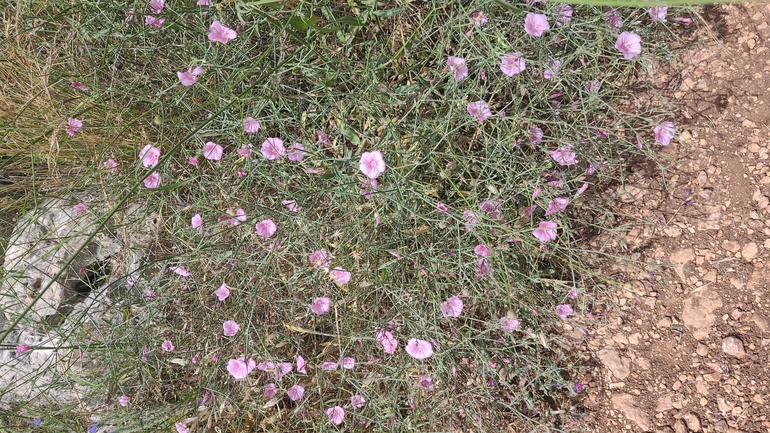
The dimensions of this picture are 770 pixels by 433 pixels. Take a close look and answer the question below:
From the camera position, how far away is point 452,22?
1.87 m

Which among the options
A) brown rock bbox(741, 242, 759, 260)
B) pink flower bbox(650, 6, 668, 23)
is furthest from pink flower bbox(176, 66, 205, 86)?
brown rock bbox(741, 242, 759, 260)

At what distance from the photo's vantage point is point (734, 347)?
6.66ft

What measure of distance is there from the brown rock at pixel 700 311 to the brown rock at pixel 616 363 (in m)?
0.27

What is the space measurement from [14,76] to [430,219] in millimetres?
1824

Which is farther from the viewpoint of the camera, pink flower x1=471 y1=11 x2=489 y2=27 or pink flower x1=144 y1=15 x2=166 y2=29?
pink flower x1=144 y1=15 x2=166 y2=29

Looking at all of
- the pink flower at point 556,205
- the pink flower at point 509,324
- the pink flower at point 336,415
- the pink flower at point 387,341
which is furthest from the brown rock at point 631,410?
A: the pink flower at point 336,415

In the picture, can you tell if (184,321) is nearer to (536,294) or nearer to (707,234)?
(536,294)

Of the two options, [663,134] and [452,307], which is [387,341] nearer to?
[452,307]

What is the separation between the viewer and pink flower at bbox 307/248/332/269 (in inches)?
77.0

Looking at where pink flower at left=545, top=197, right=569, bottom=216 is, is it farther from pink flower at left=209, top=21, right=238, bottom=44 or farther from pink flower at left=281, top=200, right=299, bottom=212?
pink flower at left=209, top=21, right=238, bottom=44

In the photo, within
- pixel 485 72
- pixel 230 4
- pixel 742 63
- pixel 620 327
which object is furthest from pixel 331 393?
pixel 742 63

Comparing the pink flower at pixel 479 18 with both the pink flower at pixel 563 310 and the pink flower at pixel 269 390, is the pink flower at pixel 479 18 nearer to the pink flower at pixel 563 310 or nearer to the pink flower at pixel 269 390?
the pink flower at pixel 563 310

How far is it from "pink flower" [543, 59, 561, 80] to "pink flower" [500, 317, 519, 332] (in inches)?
33.6

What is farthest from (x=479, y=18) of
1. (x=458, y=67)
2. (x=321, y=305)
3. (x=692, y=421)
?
(x=692, y=421)
